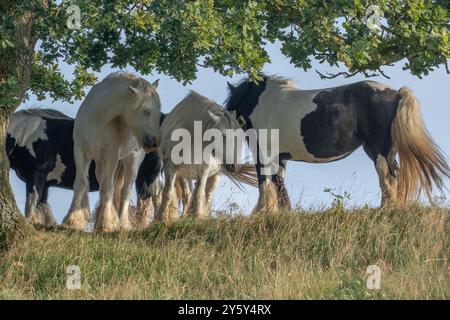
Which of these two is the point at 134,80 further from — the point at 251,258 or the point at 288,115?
the point at 251,258

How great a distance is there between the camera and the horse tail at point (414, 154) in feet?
51.0

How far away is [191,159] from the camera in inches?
624

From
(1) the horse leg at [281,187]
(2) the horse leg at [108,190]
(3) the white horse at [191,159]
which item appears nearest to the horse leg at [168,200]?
(3) the white horse at [191,159]

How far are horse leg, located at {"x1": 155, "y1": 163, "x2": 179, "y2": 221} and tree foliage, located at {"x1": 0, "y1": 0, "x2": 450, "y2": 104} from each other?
151cm

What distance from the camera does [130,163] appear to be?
1588 centimetres

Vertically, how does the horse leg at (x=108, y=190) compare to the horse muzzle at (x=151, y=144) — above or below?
below

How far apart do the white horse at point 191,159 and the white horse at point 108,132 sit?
23.0 inches

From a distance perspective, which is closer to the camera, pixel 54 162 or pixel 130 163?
pixel 130 163

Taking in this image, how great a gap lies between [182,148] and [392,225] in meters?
3.58

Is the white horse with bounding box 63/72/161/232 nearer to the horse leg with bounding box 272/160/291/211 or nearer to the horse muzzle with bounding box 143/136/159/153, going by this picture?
the horse muzzle with bounding box 143/136/159/153

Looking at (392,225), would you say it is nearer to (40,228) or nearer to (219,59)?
(219,59)

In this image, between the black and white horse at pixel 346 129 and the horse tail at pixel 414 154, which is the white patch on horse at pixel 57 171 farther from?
the horse tail at pixel 414 154
